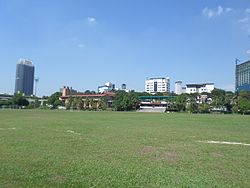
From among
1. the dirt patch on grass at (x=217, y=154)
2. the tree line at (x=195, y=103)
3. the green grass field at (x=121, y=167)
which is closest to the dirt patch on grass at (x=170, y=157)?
the green grass field at (x=121, y=167)

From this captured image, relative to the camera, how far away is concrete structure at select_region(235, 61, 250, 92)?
466 feet

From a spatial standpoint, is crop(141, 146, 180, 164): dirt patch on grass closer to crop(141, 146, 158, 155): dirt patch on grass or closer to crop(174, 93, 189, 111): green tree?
crop(141, 146, 158, 155): dirt patch on grass

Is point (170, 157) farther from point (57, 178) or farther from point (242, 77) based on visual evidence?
point (242, 77)

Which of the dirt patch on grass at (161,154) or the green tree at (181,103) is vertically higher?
the green tree at (181,103)

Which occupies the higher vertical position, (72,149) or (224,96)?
(224,96)

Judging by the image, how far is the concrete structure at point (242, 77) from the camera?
142m

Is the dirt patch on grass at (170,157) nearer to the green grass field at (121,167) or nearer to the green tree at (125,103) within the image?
the green grass field at (121,167)

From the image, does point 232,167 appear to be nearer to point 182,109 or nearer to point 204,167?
point 204,167

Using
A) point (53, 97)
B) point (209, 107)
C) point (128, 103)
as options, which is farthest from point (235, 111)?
point (53, 97)

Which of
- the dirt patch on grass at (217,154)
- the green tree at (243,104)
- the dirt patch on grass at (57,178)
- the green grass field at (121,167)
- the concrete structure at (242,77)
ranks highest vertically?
the concrete structure at (242,77)

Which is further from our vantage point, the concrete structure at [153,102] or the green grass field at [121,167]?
the concrete structure at [153,102]

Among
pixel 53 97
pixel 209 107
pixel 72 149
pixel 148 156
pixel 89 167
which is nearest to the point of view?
pixel 89 167

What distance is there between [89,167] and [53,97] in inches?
6846

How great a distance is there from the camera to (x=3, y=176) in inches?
318
